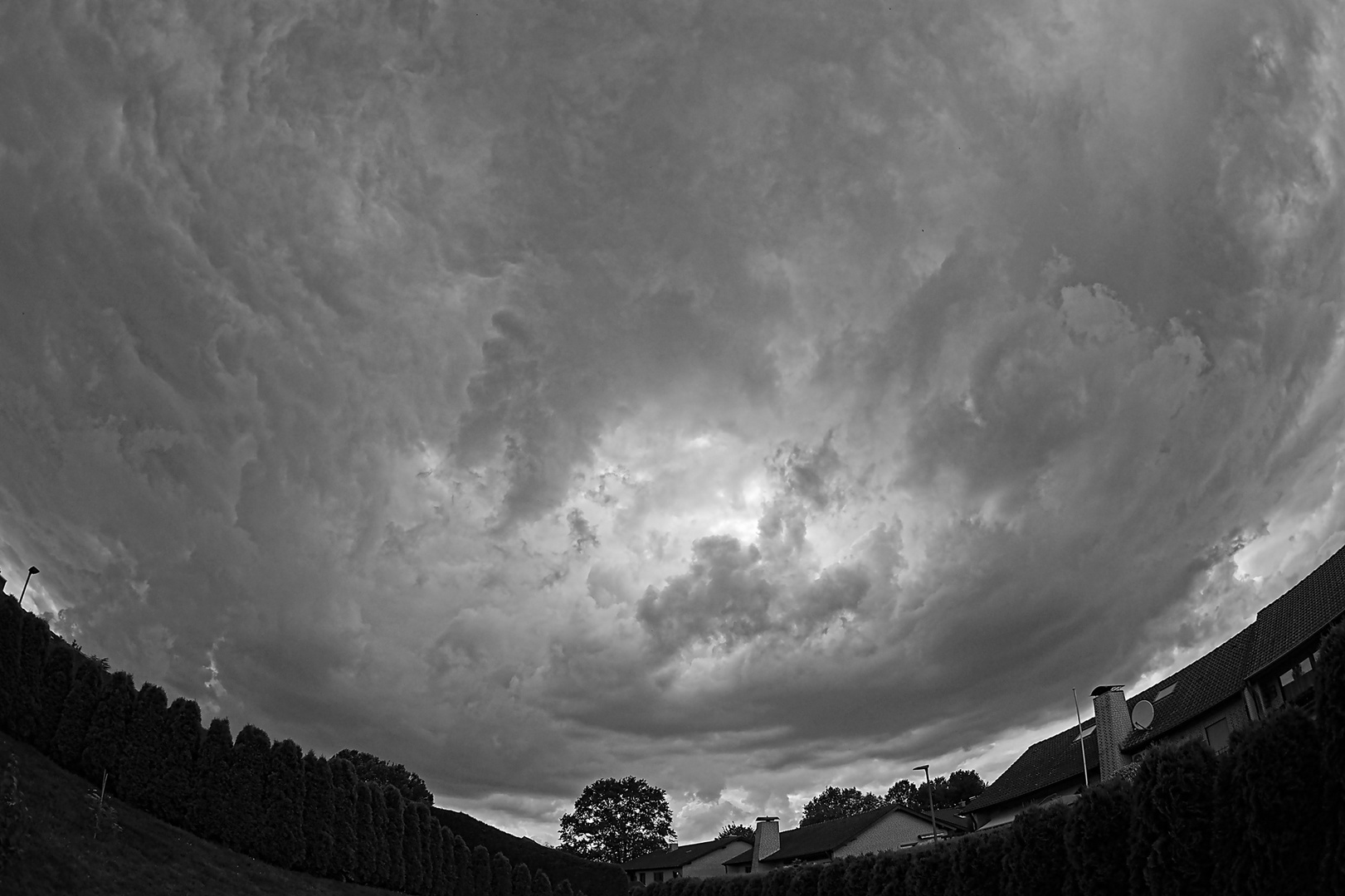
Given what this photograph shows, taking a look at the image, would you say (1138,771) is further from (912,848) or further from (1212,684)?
(1212,684)

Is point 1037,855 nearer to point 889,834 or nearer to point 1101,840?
point 1101,840

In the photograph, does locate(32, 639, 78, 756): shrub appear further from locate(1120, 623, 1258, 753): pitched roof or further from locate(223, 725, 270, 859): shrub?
locate(1120, 623, 1258, 753): pitched roof

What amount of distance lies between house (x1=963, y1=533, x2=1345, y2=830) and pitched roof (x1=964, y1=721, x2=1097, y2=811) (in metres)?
0.09

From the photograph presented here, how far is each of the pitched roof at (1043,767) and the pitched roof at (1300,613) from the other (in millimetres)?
9234

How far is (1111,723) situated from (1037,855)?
70.4ft

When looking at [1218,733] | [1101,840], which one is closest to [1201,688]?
[1218,733]

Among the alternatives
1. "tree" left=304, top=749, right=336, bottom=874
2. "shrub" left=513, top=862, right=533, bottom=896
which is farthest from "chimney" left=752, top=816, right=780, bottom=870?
"tree" left=304, top=749, right=336, bottom=874

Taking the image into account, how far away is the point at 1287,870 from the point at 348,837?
A: 34.9m

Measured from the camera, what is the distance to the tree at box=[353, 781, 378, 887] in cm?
3681

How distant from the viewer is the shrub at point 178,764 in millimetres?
28266

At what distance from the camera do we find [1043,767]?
4262 centimetres

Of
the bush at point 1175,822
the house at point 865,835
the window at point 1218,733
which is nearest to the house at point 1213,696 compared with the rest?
the window at point 1218,733

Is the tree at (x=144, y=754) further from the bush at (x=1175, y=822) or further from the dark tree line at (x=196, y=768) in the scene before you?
the bush at (x=1175, y=822)

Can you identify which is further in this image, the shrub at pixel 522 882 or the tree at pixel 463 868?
the shrub at pixel 522 882
